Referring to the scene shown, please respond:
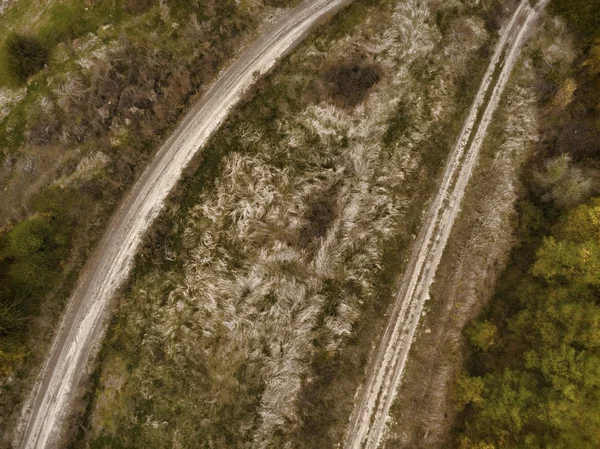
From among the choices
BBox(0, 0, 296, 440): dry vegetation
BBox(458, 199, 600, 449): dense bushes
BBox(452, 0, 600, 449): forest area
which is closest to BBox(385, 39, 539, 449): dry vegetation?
BBox(452, 0, 600, 449): forest area

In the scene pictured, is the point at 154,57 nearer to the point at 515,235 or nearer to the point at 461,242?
the point at 461,242

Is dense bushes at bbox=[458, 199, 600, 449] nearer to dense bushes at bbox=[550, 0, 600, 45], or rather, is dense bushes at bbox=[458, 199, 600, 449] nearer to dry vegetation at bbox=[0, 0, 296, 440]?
dense bushes at bbox=[550, 0, 600, 45]

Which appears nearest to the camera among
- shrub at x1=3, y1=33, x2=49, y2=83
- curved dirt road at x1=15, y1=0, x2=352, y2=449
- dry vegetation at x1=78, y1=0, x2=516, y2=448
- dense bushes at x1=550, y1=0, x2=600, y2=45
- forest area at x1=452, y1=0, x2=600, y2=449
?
forest area at x1=452, y1=0, x2=600, y2=449

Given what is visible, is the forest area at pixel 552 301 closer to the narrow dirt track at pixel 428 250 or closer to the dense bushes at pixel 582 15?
the dense bushes at pixel 582 15

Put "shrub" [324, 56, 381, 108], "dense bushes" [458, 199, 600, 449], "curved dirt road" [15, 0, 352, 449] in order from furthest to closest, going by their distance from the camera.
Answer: "shrub" [324, 56, 381, 108], "curved dirt road" [15, 0, 352, 449], "dense bushes" [458, 199, 600, 449]

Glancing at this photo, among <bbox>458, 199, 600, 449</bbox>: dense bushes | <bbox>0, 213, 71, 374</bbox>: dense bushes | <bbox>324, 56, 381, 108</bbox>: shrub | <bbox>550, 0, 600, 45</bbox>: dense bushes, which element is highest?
<bbox>550, 0, 600, 45</bbox>: dense bushes

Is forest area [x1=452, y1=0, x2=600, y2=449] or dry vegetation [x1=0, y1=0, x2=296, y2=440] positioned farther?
dry vegetation [x1=0, y1=0, x2=296, y2=440]

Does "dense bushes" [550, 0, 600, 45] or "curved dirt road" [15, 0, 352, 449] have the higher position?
"dense bushes" [550, 0, 600, 45]

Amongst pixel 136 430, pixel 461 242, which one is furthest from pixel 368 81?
pixel 136 430
